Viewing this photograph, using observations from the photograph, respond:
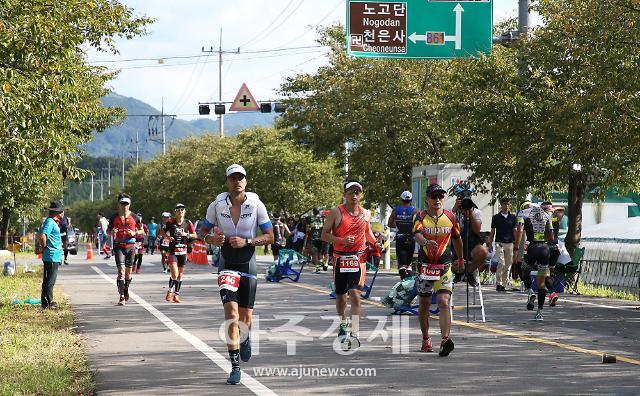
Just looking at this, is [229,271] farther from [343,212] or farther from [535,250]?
[535,250]

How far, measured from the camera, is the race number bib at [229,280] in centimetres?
1038

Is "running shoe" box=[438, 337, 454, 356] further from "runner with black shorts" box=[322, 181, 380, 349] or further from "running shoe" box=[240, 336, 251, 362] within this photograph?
"running shoe" box=[240, 336, 251, 362]

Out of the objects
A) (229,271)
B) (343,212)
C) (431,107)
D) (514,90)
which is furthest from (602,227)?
(229,271)

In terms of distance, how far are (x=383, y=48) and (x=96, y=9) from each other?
582 centimetres

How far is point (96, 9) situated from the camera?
71.9ft

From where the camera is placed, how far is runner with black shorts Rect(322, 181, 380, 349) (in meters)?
13.1

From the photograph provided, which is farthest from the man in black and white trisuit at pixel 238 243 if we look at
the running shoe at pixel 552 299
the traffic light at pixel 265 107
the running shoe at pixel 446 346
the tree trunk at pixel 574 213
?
the traffic light at pixel 265 107

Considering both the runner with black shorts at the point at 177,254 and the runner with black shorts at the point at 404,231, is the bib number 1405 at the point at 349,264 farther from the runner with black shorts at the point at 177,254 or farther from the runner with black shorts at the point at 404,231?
the runner with black shorts at the point at 404,231

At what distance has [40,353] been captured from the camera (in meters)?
12.3

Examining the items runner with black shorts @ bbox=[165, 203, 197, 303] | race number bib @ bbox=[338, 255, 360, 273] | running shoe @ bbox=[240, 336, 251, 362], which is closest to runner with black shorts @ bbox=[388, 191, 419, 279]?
runner with black shorts @ bbox=[165, 203, 197, 303]

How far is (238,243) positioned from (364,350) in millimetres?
2663

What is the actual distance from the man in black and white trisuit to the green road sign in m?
13.1

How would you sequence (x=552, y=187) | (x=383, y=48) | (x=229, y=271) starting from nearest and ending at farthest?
1. (x=229, y=271)
2. (x=383, y=48)
3. (x=552, y=187)

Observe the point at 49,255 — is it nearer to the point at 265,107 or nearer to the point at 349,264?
the point at 349,264
